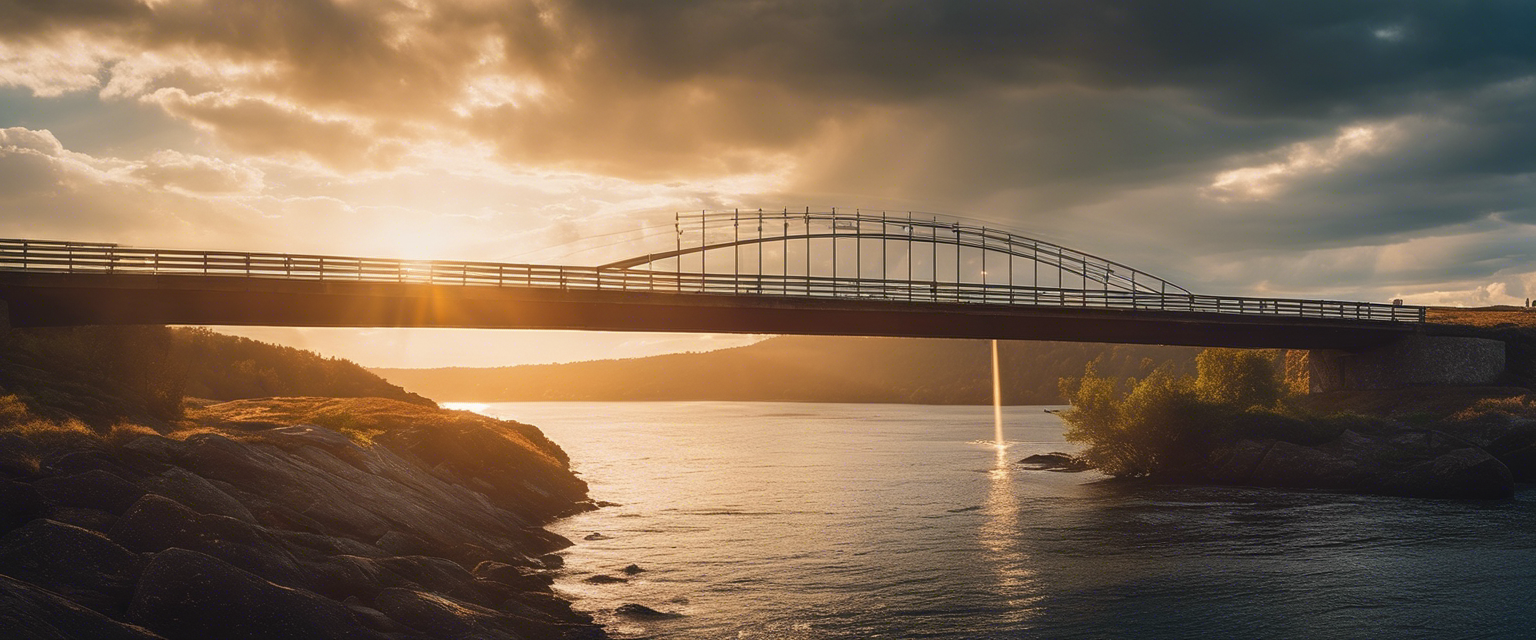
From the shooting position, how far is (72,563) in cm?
1755

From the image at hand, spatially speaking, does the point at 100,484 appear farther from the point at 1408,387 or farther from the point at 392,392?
the point at 1408,387

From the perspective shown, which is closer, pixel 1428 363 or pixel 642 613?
pixel 642 613

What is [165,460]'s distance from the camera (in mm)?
24891

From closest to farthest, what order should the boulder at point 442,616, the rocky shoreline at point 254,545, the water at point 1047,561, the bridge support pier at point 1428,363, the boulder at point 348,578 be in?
the rocky shoreline at point 254,545 < the boulder at point 442,616 < the boulder at point 348,578 < the water at point 1047,561 < the bridge support pier at point 1428,363

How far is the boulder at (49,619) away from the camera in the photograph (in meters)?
14.1

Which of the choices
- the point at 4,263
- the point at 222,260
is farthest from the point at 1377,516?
the point at 4,263

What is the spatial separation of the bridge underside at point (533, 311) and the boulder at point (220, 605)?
3465cm

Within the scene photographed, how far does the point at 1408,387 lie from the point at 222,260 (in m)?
84.5

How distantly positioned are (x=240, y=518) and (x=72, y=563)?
5046mm

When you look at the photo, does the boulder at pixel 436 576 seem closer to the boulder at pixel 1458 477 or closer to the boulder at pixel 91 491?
the boulder at pixel 91 491

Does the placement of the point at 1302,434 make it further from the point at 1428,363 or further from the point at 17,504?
the point at 17,504

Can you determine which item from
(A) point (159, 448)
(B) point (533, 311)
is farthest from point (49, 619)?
(B) point (533, 311)

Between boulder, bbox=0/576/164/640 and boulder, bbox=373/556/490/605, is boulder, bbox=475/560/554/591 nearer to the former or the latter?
boulder, bbox=373/556/490/605

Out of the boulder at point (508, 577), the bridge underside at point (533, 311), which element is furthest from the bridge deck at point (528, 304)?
the boulder at point (508, 577)
